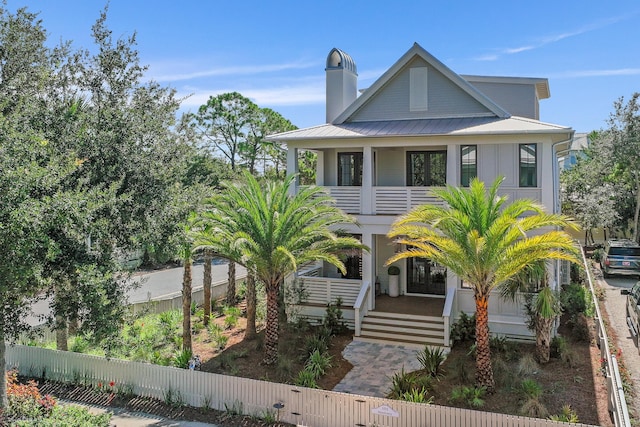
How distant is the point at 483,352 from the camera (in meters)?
12.0

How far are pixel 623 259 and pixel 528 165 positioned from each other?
1262cm

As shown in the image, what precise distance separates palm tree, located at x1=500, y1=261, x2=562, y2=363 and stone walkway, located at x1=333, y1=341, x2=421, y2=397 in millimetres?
3399

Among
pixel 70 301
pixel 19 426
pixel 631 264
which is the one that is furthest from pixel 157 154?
pixel 631 264

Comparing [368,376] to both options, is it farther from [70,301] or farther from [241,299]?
[241,299]

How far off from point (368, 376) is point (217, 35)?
13.6 m

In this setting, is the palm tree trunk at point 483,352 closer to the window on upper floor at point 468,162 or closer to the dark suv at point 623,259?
the window on upper floor at point 468,162

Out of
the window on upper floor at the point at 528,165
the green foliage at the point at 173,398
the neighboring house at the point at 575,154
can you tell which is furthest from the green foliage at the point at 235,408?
the neighboring house at the point at 575,154

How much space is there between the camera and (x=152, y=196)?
43.6 feet

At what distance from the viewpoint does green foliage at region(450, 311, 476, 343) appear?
1541cm

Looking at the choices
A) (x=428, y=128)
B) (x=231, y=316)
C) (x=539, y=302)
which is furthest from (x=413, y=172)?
(x=231, y=316)

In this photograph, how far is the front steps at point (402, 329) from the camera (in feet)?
51.2

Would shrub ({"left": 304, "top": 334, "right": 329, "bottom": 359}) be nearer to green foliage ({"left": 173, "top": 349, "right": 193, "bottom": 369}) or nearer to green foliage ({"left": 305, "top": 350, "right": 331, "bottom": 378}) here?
green foliage ({"left": 305, "top": 350, "right": 331, "bottom": 378})

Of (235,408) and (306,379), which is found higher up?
(306,379)

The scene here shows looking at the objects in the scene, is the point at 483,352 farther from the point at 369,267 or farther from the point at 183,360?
the point at 183,360
